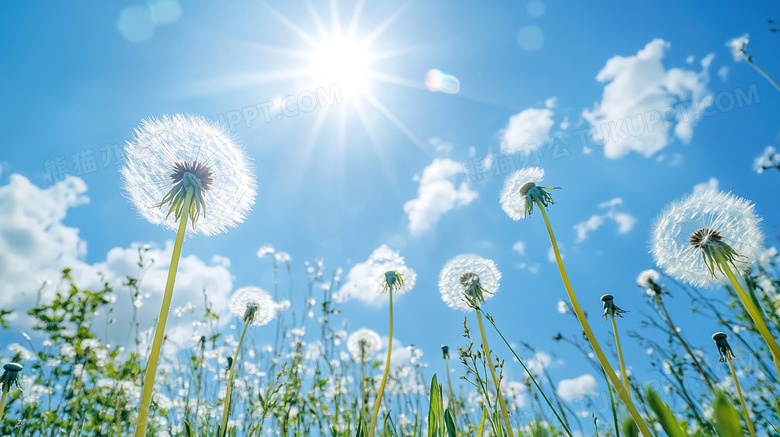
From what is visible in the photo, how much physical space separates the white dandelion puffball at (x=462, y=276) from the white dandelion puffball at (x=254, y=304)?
187cm

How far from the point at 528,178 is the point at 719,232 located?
1.12m

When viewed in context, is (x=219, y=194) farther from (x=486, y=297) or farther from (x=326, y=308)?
(x=326, y=308)

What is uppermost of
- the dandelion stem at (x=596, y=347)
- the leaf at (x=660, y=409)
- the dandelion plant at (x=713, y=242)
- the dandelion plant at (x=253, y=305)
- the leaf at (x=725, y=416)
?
the dandelion plant at (x=253, y=305)

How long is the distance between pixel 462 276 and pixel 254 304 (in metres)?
2.12

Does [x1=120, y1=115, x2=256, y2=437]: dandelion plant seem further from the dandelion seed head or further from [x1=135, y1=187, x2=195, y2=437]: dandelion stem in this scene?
the dandelion seed head

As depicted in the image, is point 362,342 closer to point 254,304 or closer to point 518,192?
point 254,304

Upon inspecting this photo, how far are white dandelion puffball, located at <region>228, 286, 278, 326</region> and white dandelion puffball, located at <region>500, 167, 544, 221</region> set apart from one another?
2.72 meters

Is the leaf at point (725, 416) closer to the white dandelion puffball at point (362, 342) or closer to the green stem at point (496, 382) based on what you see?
the green stem at point (496, 382)

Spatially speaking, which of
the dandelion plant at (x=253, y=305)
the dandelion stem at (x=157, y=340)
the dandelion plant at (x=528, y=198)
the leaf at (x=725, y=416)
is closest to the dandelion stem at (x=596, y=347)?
the dandelion plant at (x=528, y=198)

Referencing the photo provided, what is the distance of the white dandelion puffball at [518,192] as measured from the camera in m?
2.55

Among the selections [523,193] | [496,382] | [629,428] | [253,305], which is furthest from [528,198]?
Answer: [253,305]

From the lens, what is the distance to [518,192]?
2641mm

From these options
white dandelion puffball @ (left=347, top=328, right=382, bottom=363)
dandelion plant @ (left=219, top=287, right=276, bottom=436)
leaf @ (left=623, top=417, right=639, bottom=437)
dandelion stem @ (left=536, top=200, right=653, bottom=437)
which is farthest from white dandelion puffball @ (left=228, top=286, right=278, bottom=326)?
leaf @ (left=623, top=417, right=639, bottom=437)

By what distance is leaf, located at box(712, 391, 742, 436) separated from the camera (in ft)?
1.76
